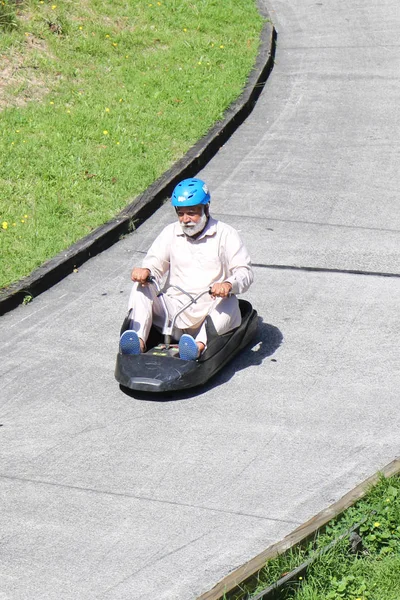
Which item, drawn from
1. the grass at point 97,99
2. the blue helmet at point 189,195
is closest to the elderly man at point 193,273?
the blue helmet at point 189,195

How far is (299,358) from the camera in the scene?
25.2 ft

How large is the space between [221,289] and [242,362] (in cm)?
80

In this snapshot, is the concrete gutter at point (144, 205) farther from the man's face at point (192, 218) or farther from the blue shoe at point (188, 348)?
the blue shoe at point (188, 348)

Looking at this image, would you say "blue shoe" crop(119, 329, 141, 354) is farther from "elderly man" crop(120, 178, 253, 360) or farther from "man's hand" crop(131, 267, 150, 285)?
"man's hand" crop(131, 267, 150, 285)

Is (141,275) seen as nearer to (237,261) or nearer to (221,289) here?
(221,289)

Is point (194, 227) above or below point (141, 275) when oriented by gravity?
above

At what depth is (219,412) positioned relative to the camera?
6.93 m

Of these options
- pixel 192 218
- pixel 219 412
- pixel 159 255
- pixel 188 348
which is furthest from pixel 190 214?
pixel 219 412

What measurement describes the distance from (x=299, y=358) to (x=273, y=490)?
1.86 metres

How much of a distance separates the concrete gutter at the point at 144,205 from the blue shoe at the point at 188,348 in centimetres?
224

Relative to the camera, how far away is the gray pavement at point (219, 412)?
5.48 meters

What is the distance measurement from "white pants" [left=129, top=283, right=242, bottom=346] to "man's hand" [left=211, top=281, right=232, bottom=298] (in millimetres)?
194

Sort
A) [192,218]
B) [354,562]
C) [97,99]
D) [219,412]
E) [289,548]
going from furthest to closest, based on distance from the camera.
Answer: [97,99], [192,218], [219,412], [354,562], [289,548]

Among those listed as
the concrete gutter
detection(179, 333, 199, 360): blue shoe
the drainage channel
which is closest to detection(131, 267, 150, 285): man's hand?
detection(179, 333, 199, 360): blue shoe
